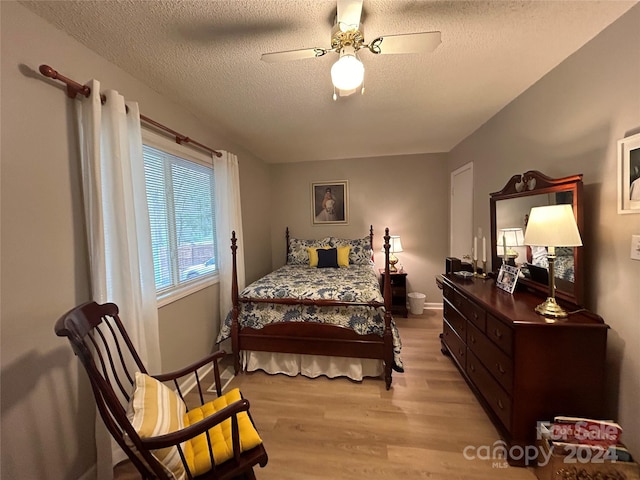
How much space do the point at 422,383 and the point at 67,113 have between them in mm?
3073

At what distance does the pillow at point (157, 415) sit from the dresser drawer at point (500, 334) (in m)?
1.70

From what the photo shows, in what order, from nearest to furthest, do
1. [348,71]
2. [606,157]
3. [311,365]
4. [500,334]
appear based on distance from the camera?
[348,71], [606,157], [500,334], [311,365]

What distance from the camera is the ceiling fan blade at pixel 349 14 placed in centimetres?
114

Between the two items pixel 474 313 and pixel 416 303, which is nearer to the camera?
pixel 474 313

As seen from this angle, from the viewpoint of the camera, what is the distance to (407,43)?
126 centimetres

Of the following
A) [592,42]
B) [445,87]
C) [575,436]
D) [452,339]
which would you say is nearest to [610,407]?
[575,436]

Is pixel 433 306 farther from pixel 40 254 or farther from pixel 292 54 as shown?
pixel 40 254

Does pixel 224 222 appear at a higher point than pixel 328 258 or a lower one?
higher

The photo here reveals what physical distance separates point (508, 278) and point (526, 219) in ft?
1.53

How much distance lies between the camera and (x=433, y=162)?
157 inches

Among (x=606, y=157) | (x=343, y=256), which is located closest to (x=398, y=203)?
(x=343, y=256)

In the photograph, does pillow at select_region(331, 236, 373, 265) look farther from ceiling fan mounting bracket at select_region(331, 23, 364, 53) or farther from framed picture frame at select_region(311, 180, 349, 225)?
ceiling fan mounting bracket at select_region(331, 23, 364, 53)

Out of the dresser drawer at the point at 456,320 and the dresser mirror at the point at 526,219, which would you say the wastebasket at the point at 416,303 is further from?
the dresser mirror at the point at 526,219

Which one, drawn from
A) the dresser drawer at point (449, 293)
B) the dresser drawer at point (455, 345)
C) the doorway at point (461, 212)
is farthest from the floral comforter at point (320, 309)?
the doorway at point (461, 212)
